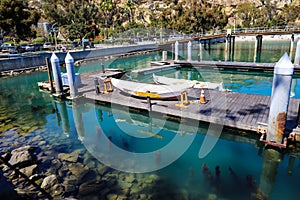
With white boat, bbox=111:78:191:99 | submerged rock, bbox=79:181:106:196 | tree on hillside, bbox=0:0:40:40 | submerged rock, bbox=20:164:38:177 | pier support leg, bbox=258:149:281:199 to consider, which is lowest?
pier support leg, bbox=258:149:281:199

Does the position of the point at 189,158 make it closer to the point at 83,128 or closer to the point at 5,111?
the point at 83,128

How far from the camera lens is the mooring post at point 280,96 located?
7.94m

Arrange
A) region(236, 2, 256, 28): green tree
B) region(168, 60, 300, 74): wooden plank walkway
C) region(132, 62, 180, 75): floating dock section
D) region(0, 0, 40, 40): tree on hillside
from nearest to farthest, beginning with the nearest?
region(168, 60, 300, 74): wooden plank walkway → region(132, 62, 180, 75): floating dock section → region(0, 0, 40, 40): tree on hillside → region(236, 2, 256, 28): green tree

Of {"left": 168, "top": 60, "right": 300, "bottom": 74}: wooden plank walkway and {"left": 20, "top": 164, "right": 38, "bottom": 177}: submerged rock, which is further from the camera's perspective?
{"left": 168, "top": 60, "right": 300, "bottom": 74}: wooden plank walkway

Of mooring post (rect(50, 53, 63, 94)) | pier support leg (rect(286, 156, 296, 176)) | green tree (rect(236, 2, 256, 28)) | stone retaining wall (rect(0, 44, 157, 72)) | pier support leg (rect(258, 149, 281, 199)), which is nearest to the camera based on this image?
pier support leg (rect(258, 149, 281, 199))

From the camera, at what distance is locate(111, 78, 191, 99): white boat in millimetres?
13508

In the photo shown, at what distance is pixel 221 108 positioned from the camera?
477 inches

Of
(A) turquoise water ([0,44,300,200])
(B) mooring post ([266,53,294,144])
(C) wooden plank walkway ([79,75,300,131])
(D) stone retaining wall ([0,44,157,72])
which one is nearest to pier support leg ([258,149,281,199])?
(A) turquoise water ([0,44,300,200])

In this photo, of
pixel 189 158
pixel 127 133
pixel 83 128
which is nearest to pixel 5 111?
pixel 83 128

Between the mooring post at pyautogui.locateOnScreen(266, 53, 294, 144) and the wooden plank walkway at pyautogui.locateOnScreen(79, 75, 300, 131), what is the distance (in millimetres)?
1096

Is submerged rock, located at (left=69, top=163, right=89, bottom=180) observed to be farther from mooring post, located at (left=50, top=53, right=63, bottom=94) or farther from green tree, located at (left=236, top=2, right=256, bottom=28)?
green tree, located at (left=236, top=2, right=256, bottom=28)

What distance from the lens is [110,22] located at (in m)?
94.8

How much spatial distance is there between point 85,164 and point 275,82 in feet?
25.7

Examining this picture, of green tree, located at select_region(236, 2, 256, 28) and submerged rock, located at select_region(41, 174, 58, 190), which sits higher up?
green tree, located at select_region(236, 2, 256, 28)
